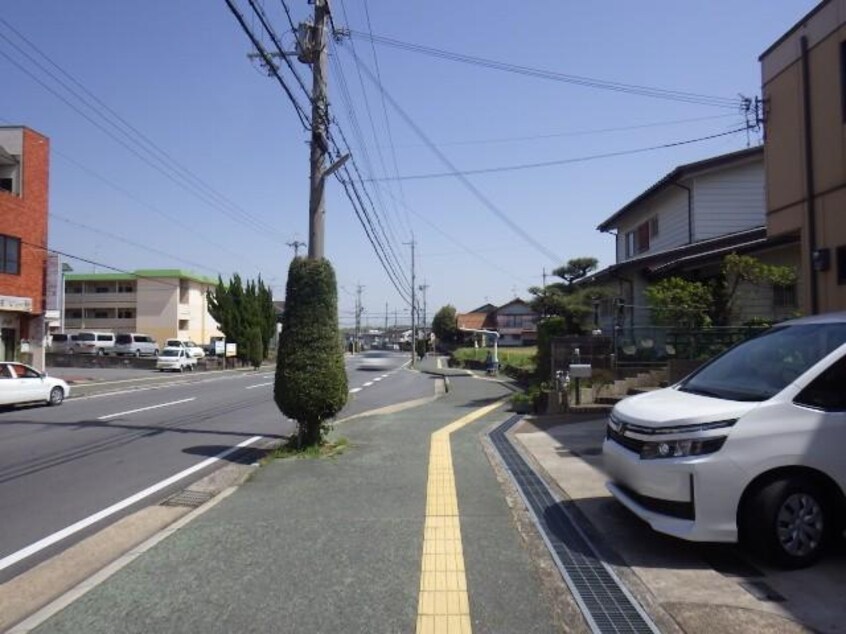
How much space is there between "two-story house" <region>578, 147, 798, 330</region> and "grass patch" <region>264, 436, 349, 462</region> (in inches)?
356

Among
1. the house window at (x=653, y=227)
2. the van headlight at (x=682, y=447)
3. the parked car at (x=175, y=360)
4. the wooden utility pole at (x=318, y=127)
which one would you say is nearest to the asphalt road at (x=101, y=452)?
the wooden utility pole at (x=318, y=127)

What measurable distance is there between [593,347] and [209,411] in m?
9.74

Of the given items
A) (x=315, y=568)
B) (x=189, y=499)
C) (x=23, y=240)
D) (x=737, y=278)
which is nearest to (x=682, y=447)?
(x=315, y=568)

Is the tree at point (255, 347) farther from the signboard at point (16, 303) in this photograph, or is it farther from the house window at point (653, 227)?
the house window at point (653, 227)

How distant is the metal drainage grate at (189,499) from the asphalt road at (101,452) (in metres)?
0.21

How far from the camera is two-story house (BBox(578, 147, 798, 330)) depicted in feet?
58.9

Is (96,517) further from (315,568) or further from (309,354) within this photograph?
(309,354)

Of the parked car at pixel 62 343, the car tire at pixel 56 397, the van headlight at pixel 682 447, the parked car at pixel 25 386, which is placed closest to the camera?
the van headlight at pixel 682 447

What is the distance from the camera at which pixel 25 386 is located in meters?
20.2

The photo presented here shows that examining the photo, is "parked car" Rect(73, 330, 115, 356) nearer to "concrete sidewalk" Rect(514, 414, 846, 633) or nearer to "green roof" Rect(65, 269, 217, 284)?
"green roof" Rect(65, 269, 217, 284)

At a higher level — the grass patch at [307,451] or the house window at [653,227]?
the house window at [653,227]

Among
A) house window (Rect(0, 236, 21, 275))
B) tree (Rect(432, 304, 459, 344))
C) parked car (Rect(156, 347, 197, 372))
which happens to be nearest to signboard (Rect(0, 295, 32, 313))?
house window (Rect(0, 236, 21, 275))

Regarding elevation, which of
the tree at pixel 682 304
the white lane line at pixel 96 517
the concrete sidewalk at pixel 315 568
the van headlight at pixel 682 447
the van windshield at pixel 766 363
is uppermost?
the tree at pixel 682 304

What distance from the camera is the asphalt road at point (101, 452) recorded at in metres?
7.23
